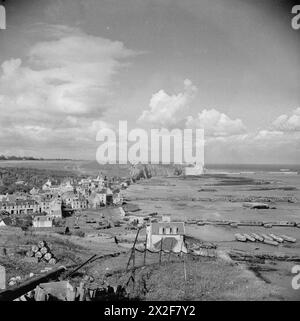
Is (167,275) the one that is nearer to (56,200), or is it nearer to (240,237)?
(240,237)

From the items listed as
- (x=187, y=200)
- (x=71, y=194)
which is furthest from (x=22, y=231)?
(x=187, y=200)

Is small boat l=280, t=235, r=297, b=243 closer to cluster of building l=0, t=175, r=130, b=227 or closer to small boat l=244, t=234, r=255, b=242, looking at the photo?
small boat l=244, t=234, r=255, b=242

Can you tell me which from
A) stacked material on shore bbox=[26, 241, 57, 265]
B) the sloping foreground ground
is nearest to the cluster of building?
the sloping foreground ground

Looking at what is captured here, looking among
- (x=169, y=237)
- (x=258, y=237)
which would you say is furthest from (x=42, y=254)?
(x=258, y=237)

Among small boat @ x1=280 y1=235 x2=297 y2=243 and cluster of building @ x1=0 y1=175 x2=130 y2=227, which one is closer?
small boat @ x1=280 y1=235 x2=297 y2=243

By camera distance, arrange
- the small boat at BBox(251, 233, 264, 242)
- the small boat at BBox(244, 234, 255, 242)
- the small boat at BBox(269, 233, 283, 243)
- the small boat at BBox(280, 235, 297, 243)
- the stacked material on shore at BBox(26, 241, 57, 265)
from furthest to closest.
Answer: the small boat at BBox(251, 233, 264, 242) → the small boat at BBox(244, 234, 255, 242) → the small boat at BBox(269, 233, 283, 243) → the small boat at BBox(280, 235, 297, 243) → the stacked material on shore at BBox(26, 241, 57, 265)
